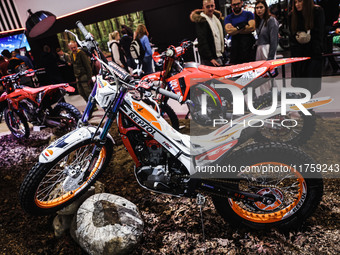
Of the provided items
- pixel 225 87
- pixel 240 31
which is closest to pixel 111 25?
pixel 240 31

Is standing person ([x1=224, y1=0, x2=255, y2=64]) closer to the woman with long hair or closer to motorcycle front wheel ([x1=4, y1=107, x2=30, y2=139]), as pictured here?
the woman with long hair

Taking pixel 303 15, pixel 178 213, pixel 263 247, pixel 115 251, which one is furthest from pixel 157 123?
pixel 303 15

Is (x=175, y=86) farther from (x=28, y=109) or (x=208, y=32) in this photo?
(x=28, y=109)

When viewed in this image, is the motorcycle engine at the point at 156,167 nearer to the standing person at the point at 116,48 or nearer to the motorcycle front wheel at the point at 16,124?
the motorcycle front wheel at the point at 16,124

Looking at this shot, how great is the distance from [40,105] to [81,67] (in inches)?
59.0

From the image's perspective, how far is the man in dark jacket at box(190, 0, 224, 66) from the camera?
385 cm

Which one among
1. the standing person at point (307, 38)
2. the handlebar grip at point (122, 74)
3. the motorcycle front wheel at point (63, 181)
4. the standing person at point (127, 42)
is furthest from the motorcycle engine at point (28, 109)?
the standing person at point (307, 38)

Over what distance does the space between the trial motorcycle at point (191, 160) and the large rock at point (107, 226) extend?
321 millimetres

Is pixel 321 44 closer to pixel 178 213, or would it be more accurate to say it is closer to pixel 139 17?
pixel 178 213

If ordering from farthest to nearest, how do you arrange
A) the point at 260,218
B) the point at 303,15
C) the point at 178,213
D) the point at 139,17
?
the point at 139,17, the point at 303,15, the point at 178,213, the point at 260,218

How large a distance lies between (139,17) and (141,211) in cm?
670

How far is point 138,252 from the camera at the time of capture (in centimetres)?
189

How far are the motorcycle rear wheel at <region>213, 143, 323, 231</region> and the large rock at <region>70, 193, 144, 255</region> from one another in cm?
74

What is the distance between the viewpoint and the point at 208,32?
3.96 meters
